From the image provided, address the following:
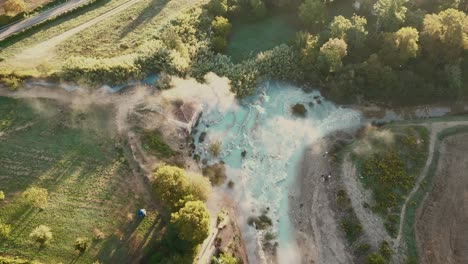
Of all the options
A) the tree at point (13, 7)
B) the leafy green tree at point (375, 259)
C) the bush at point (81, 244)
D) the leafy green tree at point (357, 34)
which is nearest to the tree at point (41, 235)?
the bush at point (81, 244)

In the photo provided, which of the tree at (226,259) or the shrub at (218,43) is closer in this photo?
the tree at (226,259)

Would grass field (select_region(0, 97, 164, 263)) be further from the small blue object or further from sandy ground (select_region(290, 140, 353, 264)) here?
sandy ground (select_region(290, 140, 353, 264))

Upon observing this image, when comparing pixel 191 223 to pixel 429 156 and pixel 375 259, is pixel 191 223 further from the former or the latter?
pixel 429 156

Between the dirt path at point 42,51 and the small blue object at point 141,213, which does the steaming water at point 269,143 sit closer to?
the small blue object at point 141,213

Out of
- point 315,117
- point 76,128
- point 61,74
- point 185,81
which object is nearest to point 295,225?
point 315,117

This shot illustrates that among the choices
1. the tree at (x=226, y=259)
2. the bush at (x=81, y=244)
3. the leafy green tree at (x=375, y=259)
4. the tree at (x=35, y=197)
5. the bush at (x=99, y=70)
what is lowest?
the tree at (x=226, y=259)

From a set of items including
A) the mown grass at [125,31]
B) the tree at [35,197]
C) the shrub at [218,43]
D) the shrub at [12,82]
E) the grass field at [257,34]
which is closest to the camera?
the tree at [35,197]

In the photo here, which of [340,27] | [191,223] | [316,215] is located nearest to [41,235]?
[191,223]

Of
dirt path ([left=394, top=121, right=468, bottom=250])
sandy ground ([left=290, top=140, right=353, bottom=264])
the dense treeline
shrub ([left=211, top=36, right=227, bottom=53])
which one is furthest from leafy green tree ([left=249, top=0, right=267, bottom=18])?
dirt path ([left=394, top=121, right=468, bottom=250])
